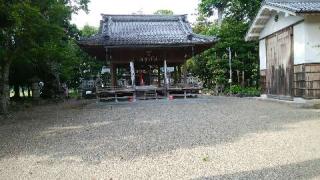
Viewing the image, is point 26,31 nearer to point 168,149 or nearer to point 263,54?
point 168,149

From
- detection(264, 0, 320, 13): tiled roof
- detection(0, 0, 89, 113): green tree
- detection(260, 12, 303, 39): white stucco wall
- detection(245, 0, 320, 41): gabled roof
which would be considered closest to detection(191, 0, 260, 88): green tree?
detection(245, 0, 320, 41): gabled roof

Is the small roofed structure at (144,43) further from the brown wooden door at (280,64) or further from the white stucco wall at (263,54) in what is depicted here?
the brown wooden door at (280,64)

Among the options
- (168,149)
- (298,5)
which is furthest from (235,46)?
(168,149)

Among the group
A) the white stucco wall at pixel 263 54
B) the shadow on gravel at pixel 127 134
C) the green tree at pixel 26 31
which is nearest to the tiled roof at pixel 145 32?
the white stucco wall at pixel 263 54

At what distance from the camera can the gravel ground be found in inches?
221

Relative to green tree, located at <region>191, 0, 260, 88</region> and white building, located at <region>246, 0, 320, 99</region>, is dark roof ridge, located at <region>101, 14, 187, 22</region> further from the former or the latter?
white building, located at <region>246, 0, 320, 99</region>

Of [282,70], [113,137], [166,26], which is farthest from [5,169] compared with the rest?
[166,26]

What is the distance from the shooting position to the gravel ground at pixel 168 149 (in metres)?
5.62

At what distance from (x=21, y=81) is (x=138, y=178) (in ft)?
81.9

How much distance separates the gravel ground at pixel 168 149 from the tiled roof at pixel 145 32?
1082cm

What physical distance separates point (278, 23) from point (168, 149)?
42.1ft

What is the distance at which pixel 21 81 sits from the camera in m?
28.0

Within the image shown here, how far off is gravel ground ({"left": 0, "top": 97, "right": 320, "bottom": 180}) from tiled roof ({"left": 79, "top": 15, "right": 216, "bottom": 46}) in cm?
1082

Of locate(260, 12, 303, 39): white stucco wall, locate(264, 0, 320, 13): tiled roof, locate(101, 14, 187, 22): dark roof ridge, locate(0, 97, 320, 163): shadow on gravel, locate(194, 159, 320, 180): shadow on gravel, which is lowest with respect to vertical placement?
locate(194, 159, 320, 180): shadow on gravel
